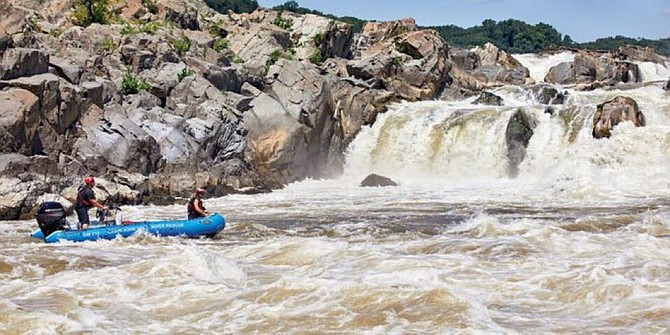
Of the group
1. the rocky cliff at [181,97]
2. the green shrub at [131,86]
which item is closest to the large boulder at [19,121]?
the rocky cliff at [181,97]

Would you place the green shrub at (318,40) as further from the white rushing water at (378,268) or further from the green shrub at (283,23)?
the white rushing water at (378,268)

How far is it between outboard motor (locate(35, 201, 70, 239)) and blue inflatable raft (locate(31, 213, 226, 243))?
0.45ft

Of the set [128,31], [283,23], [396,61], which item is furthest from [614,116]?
[283,23]

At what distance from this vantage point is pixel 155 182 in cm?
2606

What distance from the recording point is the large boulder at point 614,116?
31.0m

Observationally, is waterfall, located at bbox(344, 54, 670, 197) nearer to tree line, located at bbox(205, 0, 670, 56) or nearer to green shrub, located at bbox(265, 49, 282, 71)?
green shrub, located at bbox(265, 49, 282, 71)

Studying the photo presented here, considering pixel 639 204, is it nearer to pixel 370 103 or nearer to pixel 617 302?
pixel 617 302

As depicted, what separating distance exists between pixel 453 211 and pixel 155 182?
32.7 ft

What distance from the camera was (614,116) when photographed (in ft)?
102

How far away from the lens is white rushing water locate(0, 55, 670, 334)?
1018 centimetres

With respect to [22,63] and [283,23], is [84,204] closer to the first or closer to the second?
[22,63]

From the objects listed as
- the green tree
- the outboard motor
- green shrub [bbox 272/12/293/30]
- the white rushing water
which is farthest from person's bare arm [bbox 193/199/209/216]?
the green tree

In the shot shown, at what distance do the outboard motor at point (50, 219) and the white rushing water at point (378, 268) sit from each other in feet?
1.45

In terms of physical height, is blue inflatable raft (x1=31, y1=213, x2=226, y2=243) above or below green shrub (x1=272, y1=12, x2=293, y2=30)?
below
